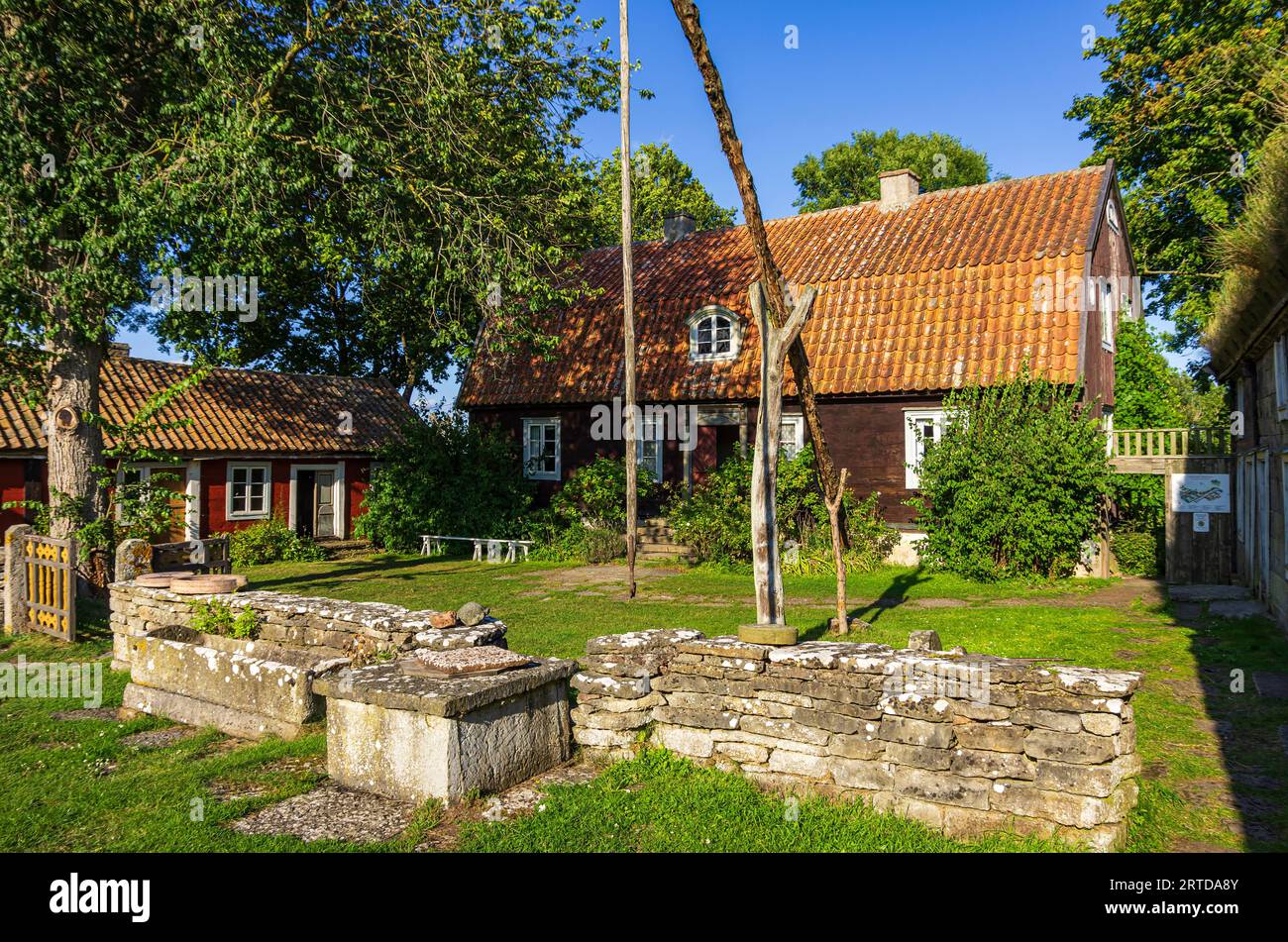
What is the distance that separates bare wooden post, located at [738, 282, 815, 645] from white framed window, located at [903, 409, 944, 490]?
1005cm

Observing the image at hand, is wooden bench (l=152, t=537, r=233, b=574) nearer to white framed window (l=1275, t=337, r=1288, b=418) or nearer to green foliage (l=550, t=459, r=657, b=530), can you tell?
green foliage (l=550, t=459, r=657, b=530)

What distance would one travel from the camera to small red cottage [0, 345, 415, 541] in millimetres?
17156

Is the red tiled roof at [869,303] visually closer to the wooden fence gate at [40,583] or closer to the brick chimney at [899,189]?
the brick chimney at [899,189]

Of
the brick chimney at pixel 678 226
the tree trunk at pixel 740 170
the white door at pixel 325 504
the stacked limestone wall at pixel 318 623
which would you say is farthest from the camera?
the brick chimney at pixel 678 226

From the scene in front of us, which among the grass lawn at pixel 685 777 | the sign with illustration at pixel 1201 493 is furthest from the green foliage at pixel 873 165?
the grass lawn at pixel 685 777

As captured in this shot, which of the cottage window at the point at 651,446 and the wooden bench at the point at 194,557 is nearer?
the wooden bench at the point at 194,557

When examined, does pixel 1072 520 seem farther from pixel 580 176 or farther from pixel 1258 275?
pixel 580 176

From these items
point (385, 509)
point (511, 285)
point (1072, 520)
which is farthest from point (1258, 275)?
point (385, 509)

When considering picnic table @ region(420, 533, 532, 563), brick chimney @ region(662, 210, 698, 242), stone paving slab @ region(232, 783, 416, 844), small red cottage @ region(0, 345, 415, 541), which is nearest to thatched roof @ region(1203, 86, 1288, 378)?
stone paving slab @ region(232, 783, 416, 844)

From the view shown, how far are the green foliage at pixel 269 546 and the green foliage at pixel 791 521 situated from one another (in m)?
9.51

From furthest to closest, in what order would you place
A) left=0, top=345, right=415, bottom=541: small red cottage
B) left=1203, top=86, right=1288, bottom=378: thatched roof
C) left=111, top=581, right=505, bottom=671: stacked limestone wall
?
1. left=0, top=345, right=415, bottom=541: small red cottage
2. left=1203, top=86, right=1288, bottom=378: thatched roof
3. left=111, top=581, right=505, bottom=671: stacked limestone wall

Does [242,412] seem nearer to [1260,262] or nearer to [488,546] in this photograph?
[488,546]

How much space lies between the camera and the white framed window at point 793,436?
59.3 feet

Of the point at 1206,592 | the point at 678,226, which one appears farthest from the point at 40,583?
the point at 678,226
